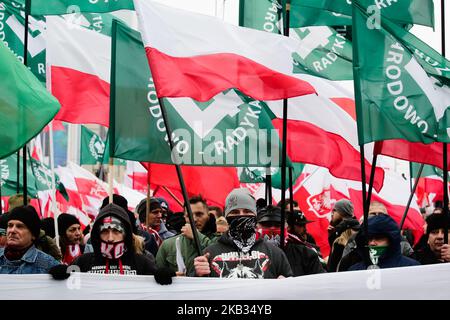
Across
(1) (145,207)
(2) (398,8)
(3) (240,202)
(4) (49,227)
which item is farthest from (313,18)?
(3) (240,202)

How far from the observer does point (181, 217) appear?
39.4 feet

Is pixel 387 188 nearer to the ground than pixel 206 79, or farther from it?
nearer to the ground

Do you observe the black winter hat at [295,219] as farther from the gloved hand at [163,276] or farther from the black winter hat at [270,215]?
the gloved hand at [163,276]

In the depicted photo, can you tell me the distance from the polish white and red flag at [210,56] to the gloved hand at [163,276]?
6.62 ft

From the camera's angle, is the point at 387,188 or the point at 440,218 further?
the point at 387,188

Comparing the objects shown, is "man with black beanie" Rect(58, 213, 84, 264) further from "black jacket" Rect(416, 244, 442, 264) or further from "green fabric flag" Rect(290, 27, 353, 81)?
"black jacket" Rect(416, 244, 442, 264)

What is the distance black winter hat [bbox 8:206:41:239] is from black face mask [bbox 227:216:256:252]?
4.71 feet

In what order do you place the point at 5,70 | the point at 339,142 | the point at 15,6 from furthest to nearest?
the point at 15,6, the point at 339,142, the point at 5,70

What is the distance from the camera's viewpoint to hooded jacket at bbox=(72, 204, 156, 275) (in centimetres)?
694

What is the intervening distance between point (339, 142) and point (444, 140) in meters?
2.74

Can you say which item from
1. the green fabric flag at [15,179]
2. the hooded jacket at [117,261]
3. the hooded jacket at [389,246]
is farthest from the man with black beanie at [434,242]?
the green fabric flag at [15,179]

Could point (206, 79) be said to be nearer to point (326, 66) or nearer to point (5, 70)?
point (5, 70)

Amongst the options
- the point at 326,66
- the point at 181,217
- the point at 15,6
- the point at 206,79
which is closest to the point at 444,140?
the point at 206,79

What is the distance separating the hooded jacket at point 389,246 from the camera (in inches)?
294
